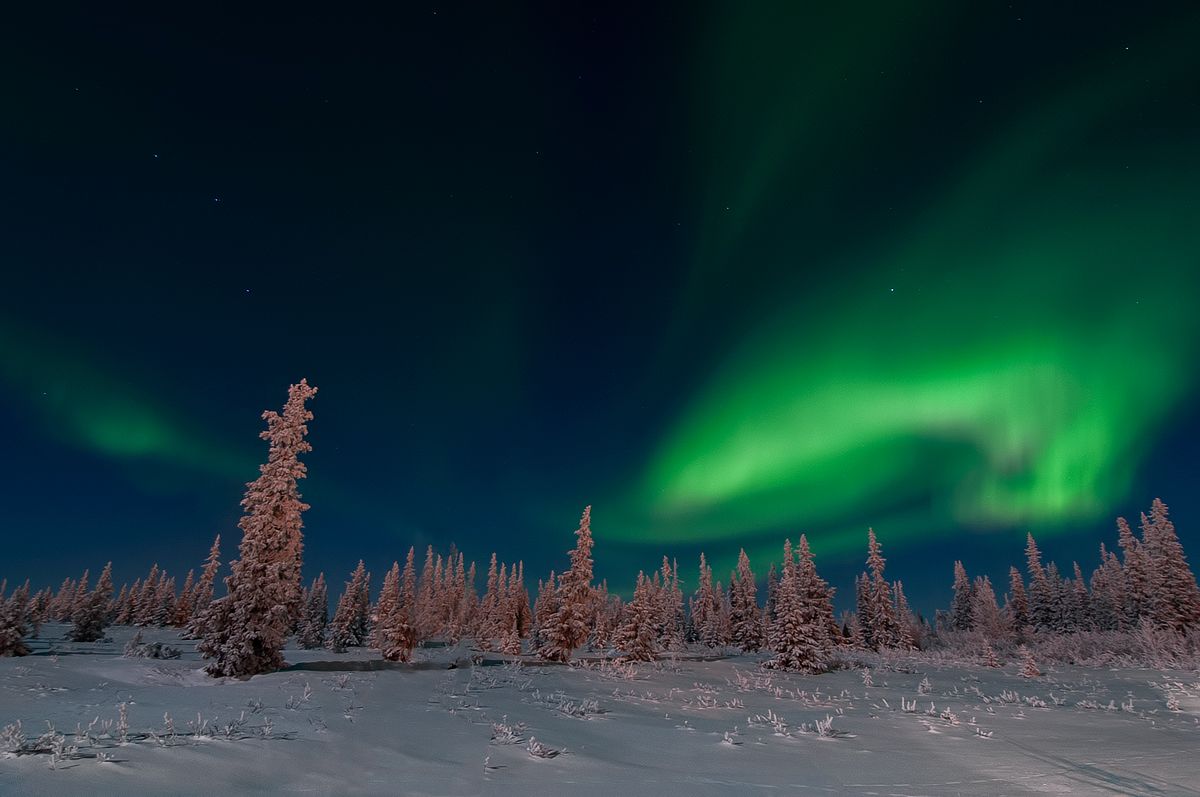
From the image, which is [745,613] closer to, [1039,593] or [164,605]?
[1039,593]

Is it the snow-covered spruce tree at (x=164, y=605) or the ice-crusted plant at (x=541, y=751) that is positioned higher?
the snow-covered spruce tree at (x=164, y=605)

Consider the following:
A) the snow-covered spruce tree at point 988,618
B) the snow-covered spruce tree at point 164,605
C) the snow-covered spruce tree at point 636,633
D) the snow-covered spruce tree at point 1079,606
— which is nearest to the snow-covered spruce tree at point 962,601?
the snow-covered spruce tree at point 988,618

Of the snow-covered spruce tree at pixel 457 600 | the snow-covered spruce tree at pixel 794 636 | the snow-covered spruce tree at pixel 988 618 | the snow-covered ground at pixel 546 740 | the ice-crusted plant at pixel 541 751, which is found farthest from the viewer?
the snow-covered spruce tree at pixel 457 600

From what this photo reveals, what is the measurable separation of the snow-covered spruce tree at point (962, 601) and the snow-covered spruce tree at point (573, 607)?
67.9 m

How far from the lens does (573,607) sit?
1678 inches

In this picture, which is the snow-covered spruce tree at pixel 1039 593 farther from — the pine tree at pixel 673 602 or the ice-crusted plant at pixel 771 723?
the ice-crusted plant at pixel 771 723

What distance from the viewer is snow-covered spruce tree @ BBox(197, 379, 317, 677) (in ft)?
70.3

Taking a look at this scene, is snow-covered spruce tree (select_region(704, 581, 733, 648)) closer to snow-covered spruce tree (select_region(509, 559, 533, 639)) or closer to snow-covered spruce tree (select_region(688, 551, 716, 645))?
snow-covered spruce tree (select_region(688, 551, 716, 645))

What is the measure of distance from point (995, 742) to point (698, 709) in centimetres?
807

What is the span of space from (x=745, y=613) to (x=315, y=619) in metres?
56.5

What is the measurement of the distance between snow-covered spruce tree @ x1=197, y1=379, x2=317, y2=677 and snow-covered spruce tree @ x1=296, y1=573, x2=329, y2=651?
141ft

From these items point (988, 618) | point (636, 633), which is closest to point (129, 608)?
point (636, 633)

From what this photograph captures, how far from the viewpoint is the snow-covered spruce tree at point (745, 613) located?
68.8 meters

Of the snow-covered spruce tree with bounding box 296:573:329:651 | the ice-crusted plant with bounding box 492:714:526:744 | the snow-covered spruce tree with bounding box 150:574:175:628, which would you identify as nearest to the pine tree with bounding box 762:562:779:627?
the snow-covered spruce tree with bounding box 296:573:329:651
